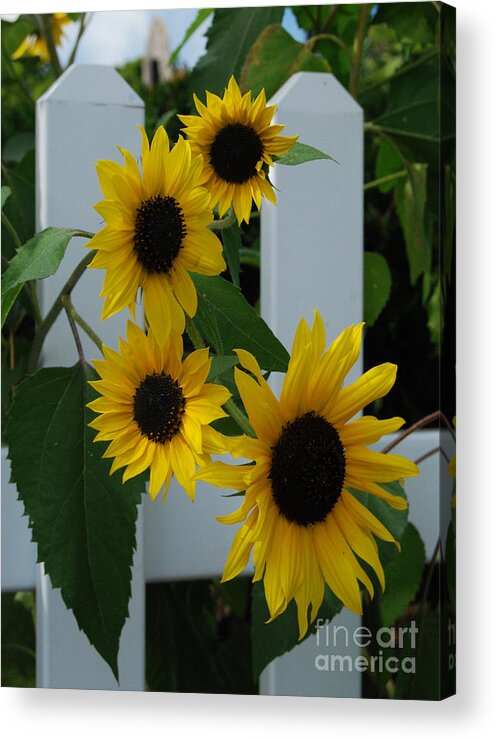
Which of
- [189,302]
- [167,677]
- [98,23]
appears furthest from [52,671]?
[98,23]

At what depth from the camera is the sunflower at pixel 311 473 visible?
1215 mm

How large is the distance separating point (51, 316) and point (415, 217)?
0.32m

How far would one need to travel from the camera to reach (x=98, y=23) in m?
1.38

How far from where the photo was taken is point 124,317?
1.32 m

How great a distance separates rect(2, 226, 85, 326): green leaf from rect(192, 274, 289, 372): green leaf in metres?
0.11

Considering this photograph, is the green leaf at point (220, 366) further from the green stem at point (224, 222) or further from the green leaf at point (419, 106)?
the green leaf at point (419, 106)

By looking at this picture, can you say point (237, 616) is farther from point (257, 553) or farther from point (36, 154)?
point (36, 154)

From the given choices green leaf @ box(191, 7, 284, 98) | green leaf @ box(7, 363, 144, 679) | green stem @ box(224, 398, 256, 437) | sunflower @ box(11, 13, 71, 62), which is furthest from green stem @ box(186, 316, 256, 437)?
sunflower @ box(11, 13, 71, 62)

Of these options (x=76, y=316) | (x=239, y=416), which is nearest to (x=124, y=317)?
(x=76, y=316)

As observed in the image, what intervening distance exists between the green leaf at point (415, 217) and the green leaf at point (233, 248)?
5.6 inches

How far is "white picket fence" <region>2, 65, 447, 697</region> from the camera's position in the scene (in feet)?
4.34

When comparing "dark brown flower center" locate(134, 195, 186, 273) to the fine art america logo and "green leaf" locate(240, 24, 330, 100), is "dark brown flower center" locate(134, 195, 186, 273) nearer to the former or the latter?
"green leaf" locate(240, 24, 330, 100)

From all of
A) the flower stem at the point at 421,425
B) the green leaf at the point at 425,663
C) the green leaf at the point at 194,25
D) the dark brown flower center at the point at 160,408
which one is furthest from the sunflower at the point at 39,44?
the green leaf at the point at 425,663

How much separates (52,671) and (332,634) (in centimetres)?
25
